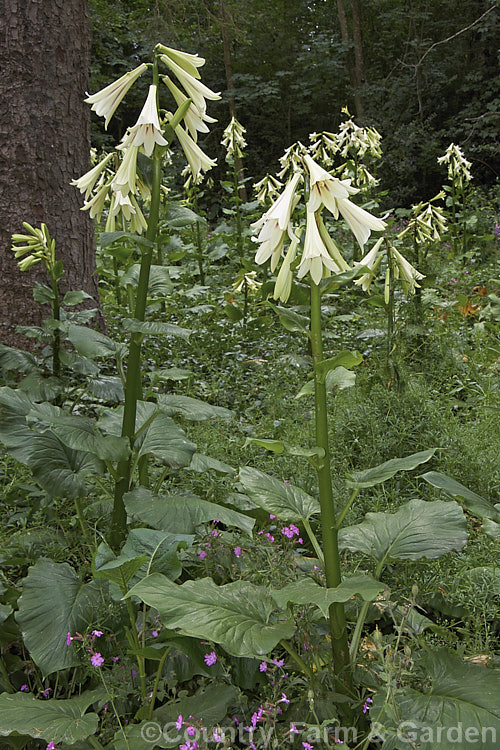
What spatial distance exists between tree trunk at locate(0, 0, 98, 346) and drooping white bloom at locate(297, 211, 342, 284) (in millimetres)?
2409

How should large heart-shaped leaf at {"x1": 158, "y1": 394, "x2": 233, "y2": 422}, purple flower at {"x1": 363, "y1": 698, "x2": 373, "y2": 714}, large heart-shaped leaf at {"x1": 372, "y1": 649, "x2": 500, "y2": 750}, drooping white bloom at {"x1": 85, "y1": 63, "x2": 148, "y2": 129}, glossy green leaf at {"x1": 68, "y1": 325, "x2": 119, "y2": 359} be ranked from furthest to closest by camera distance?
1. glossy green leaf at {"x1": 68, "y1": 325, "x2": 119, "y2": 359}
2. large heart-shaped leaf at {"x1": 158, "y1": 394, "x2": 233, "y2": 422}
3. drooping white bloom at {"x1": 85, "y1": 63, "x2": 148, "y2": 129}
4. purple flower at {"x1": 363, "y1": 698, "x2": 373, "y2": 714}
5. large heart-shaped leaf at {"x1": 372, "y1": 649, "x2": 500, "y2": 750}

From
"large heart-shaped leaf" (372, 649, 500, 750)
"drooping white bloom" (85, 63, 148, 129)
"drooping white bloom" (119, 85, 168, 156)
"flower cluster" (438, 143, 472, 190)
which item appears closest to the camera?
"large heart-shaped leaf" (372, 649, 500, 750)

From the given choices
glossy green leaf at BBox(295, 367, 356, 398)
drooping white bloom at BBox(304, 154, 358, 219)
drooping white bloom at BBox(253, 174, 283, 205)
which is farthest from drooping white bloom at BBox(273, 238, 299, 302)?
drooping white bloom at BBox(253, 174, 283, 205)

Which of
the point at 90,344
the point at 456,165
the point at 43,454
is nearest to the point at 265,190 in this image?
the point at 456,165

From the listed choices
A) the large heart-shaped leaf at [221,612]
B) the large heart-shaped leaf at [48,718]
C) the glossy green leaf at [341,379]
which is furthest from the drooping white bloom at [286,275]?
the large heart-shaped leaf at [48,718]

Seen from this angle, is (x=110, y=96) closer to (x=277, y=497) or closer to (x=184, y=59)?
(x=184, y=59)

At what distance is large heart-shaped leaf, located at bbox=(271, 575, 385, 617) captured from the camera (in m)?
1.21

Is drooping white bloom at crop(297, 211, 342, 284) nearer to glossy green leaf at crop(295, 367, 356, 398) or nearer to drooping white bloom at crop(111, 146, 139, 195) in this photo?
glossy green leaf at crop(295, 367, 356, 398)

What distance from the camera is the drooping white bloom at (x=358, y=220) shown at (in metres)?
1.43

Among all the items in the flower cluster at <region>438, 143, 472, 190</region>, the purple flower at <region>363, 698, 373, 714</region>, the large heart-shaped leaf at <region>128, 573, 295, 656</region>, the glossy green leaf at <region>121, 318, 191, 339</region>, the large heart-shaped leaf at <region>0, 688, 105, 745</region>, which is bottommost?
the purple flower at <region>363, 698, 373, 714</region>

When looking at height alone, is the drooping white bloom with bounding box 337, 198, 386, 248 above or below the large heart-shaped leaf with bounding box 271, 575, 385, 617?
above

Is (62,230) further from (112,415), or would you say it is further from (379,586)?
(379,586)

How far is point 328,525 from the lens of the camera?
148cm

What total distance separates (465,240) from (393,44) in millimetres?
10952
